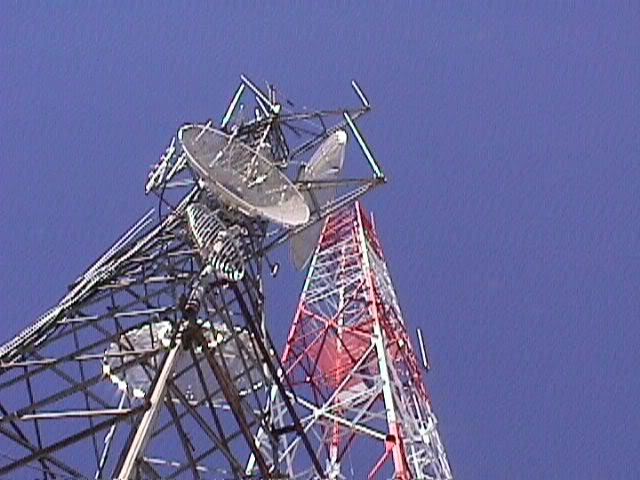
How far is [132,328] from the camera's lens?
42.1 feet

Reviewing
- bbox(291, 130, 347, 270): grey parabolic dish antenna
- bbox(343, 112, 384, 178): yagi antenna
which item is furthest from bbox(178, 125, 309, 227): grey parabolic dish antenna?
bbox(291, 130, 347, 270): grey parabolic dish antenna

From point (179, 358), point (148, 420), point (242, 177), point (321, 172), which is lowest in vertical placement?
point (148, 420)

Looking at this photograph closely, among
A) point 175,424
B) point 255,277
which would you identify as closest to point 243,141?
point 255,277

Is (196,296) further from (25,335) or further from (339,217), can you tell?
(339,217)

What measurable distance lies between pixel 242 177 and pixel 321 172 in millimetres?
5136

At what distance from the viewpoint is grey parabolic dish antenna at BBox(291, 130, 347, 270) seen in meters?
18.0

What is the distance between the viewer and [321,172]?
18250 mm

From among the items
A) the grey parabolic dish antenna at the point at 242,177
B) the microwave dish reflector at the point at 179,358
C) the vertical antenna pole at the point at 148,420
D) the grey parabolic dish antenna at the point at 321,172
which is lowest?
the vertical antenna pole at the point at 148,420

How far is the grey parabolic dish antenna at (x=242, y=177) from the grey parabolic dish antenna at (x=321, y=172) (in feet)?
11.0

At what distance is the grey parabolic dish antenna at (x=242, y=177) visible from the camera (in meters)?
12.7

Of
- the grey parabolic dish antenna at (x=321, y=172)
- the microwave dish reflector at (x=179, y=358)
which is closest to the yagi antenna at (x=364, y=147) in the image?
the grey parabolic dish antenna at (x=321, y=172)

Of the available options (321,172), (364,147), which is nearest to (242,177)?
Answer: (364,147)

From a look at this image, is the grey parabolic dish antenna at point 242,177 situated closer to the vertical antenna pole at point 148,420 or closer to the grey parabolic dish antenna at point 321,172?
the vertical antenna pole at point 148,420

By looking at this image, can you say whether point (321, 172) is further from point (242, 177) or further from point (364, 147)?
point (242, 177)
